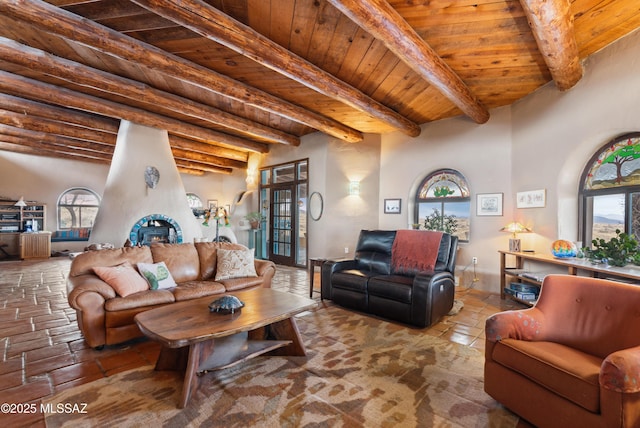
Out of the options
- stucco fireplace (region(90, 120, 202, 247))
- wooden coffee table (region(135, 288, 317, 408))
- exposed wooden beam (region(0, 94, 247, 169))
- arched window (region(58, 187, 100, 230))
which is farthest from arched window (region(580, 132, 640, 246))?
arched window (region(58, 187, 100, 230))

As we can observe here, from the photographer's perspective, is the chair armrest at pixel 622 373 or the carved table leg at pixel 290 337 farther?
the carved table leg at pixel 290 337

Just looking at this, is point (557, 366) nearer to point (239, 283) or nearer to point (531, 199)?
point (239, 283)

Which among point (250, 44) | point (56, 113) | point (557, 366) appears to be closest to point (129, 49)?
point (250, 44)

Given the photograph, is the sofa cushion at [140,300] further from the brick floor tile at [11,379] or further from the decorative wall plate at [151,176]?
the decorative wall plate at [151,176]

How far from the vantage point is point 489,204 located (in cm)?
463

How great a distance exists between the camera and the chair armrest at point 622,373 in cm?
125

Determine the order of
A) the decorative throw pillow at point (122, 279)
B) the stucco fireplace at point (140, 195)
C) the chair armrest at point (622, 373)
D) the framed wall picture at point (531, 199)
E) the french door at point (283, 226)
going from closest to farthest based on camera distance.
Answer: the chair armrest at point (622, 373) → the decorative throw pillow at point (122, 279) → the framed wall picture at point (531, 199) → the stucco fireplace at point (140, 195) → the french door at point (283, 226)

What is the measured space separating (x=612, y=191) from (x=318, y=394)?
392 centimetres

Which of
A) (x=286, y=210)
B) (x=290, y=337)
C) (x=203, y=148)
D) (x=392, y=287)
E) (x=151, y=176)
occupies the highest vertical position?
(x=203, y=148)

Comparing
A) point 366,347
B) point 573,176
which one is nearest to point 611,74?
point 573,176

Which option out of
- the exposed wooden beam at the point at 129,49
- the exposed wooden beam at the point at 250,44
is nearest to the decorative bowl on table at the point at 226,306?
the exposed wooden beam at the point at 250,44

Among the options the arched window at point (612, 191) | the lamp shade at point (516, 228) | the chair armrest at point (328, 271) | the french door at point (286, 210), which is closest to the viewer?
the arched window at point (612, 191)

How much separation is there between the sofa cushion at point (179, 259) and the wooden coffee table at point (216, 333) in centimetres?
101

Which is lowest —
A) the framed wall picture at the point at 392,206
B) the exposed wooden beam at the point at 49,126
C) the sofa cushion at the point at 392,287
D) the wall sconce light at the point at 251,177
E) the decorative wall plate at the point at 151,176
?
the sofa cushion at the point at 392,287
